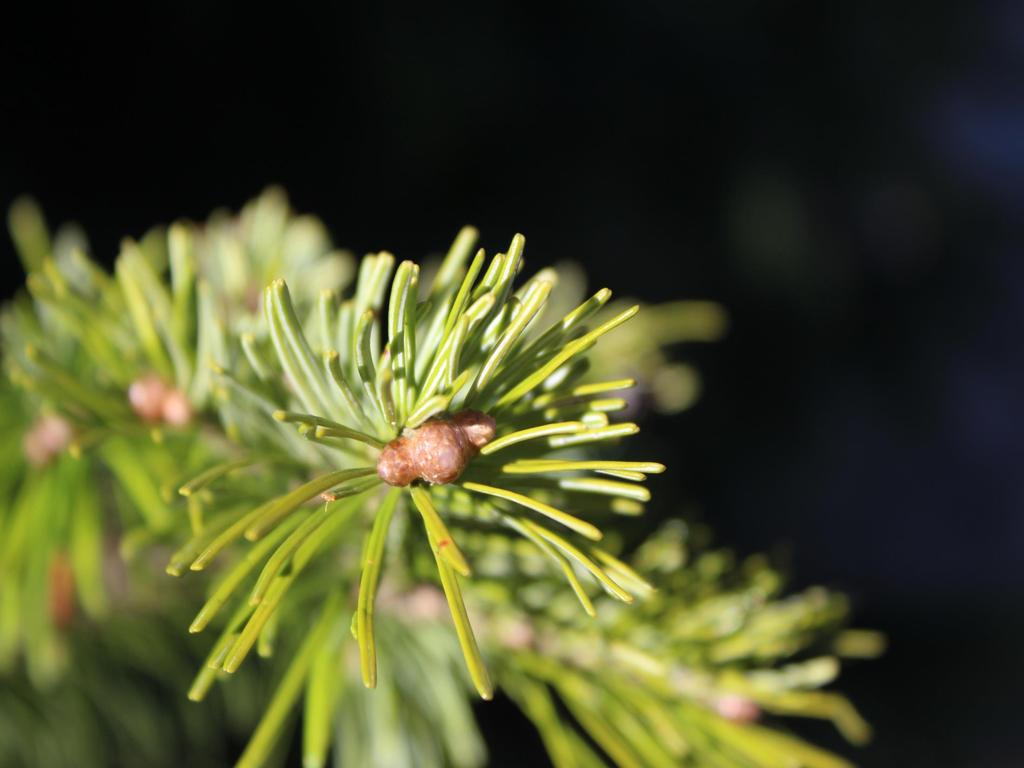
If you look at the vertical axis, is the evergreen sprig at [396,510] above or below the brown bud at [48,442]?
below

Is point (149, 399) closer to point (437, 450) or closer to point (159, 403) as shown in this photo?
point (159, 403)

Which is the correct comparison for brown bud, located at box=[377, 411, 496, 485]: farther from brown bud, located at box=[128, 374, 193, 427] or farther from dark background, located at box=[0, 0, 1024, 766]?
dark background, located at box=[0, 0, 1024, 766]

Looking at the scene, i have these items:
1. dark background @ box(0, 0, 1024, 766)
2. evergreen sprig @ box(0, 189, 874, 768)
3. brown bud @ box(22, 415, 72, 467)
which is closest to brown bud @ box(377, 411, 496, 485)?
evergreen sprig @ box(0, 189, 874, 768)

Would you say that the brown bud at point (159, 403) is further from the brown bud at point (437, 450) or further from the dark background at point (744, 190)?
the dark background at point (744, 190)

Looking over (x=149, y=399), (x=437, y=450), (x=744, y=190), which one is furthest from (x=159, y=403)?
(x=744, y=190)

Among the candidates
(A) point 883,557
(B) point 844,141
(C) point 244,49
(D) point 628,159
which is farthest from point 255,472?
(A) point 883,557

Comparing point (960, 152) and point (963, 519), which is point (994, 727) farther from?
point (960, 152)

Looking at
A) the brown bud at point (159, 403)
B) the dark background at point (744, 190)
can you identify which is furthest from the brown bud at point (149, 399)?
the dark background at point (744, 190)
